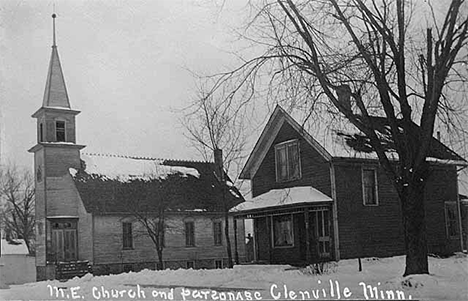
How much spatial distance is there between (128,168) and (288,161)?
5555 millimetres

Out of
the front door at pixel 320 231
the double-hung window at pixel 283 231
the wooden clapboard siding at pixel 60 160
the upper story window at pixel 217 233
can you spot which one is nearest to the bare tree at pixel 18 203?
the wooden clapboard siding at pixel 60 160

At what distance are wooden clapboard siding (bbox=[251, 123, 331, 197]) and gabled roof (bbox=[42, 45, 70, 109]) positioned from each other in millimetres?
5987

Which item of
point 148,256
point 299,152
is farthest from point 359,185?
point 148,256

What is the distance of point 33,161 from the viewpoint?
58.1ft

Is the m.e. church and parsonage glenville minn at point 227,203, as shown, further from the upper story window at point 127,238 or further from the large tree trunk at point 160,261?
the large tree trunk at point 160,261

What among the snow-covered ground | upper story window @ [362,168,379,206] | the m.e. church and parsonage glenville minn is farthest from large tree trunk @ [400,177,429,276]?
upper story window @ [362,168,379,206]

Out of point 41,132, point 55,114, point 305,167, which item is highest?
point 55,114

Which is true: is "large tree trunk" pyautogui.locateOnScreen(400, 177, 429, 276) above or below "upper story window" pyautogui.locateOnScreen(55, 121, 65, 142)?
below

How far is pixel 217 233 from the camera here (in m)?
22.5

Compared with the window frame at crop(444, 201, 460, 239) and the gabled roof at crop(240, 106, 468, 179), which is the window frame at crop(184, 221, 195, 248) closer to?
the gabled roof at crop(240, 106, 468, 179)

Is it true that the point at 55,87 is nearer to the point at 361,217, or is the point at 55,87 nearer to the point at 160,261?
the point at 160,261

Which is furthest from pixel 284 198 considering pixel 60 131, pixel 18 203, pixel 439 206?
pixel 18 203

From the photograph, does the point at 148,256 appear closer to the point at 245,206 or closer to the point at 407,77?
the point at 245,206

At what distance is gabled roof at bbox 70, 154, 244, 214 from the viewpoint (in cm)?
2136
